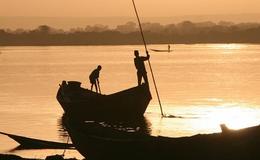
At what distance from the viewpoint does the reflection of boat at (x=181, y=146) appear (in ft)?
37.4

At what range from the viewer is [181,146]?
11.8 m

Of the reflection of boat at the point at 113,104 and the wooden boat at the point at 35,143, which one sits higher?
the wooden boat at the point at 35,143

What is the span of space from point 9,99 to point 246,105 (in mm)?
12934

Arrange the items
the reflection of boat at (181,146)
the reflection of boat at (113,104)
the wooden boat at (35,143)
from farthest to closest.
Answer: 1. the reflection of boat at (113,104)
2. the wooden boat at (35,143)
3. the reflection of boat at (181,146)

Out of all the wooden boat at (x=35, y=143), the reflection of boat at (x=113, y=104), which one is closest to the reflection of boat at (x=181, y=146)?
the wooden boat at (x=35, y=143)

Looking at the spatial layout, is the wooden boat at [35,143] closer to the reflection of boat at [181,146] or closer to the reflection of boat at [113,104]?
the reflection of boat at [181,146]

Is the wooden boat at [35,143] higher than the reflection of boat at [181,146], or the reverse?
the reflection of boat at [181,146]

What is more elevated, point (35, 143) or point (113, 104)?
point (35, 143)

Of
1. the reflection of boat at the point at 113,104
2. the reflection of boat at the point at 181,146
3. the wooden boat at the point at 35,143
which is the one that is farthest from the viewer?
the reflection of boat at the point at 113,104

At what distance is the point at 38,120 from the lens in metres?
26.5

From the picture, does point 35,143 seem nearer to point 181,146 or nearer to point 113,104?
point 113,104

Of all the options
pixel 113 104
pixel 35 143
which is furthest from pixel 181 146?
pixel 113 104

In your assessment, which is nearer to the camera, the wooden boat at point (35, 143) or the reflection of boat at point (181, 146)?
the reflection of boat at point (181, 146)

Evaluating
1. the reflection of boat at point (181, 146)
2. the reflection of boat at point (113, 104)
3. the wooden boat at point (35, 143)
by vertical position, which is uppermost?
the reflection of boat at point (181, 146)
